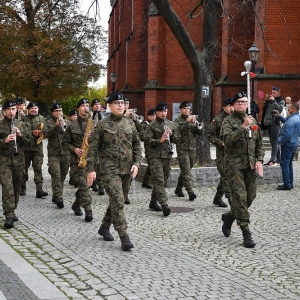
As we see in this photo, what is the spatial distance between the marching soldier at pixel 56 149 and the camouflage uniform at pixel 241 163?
4.65 m

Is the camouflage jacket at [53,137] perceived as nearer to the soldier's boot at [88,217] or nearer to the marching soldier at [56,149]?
the marching soldier at [56,149]

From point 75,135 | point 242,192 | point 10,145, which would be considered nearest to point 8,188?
point 10,145

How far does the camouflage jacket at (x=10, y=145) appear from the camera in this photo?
404 inches

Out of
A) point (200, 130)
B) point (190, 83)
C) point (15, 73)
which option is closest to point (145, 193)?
point (200, 130)

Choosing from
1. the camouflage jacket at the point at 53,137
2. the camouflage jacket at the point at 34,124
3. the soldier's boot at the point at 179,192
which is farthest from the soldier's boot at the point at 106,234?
the camouflage jacket at the point at 34,124

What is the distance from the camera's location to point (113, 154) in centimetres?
A: 865

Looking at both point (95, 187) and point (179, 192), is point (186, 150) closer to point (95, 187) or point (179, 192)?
point (179, 192)

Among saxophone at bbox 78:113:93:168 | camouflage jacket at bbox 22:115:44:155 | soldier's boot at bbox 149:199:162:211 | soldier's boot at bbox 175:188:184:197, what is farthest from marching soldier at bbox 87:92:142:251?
camouflage jacket at bbox 22:115:44:155

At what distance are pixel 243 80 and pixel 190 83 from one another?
188 inches

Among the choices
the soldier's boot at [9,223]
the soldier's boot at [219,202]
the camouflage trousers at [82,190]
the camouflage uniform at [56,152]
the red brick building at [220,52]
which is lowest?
the soldier's boot at [9,223]

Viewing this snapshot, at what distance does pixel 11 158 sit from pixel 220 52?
26.1 meters

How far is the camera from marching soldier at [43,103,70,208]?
12.6m

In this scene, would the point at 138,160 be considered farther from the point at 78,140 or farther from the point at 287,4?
the point at 287,4

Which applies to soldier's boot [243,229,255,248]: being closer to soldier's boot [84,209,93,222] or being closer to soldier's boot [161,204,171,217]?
soldier's boot [161,204,171,217]
